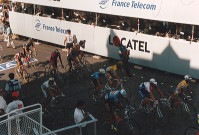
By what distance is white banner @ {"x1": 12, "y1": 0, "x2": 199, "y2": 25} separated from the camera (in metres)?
14.6

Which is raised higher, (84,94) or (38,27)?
(38,27)

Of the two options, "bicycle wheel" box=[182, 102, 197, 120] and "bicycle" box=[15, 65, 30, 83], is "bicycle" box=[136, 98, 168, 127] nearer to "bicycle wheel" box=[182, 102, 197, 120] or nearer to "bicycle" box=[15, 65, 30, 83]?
"bicycle wheel" box=[182, 102, 197, 120]

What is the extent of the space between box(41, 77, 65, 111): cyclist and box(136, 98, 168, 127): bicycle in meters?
3.33

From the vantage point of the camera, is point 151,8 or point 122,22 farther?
point 122,22

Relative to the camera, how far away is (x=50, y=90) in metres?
11.6

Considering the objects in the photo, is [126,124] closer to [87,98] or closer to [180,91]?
[180,91]

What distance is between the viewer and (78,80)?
15789 mm

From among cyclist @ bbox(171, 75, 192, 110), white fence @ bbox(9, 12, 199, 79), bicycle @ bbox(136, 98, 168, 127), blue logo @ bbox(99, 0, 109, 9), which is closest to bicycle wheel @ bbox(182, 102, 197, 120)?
cyclist @ bbox(171, 75, 192, 110)

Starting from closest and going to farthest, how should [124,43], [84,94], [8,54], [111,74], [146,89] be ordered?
[146,89], [111,74], [84,94], [124,43], [8,54]

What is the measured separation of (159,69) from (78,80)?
444 cm

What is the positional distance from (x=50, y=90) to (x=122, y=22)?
9037 mm

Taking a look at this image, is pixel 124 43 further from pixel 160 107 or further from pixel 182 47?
pixel 160 107

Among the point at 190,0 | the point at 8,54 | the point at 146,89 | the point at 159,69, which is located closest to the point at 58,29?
the point at 8,54

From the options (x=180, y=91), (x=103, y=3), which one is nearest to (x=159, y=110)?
(x=180, y=91)
